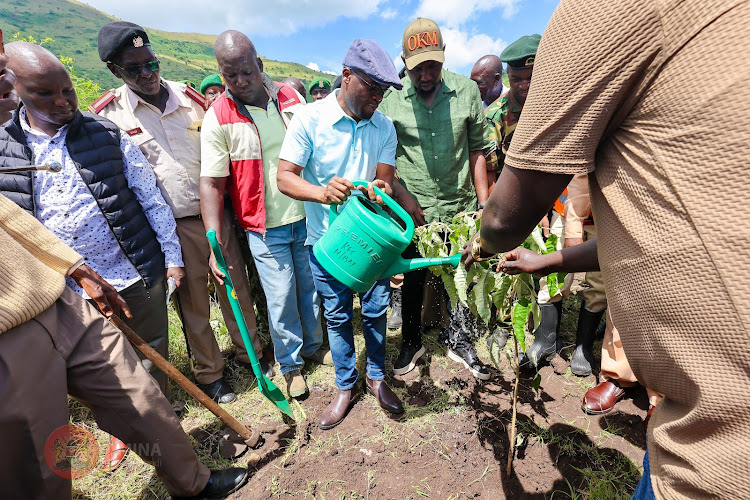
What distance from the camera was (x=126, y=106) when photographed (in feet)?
8.67

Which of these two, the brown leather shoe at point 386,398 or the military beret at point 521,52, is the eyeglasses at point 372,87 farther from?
the brown leather shoe at point 386,398

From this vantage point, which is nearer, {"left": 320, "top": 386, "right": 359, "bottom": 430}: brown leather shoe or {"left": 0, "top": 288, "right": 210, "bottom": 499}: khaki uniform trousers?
{"left": 0, "top": 288, "right": 210, "bottom": 499}: khaki uniform trousers

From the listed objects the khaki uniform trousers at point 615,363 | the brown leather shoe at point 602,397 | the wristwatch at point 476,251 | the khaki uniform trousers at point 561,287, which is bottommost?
the brown leather shoe at point 602,397

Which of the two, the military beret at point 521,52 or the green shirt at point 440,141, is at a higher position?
the military beret at point 521,52

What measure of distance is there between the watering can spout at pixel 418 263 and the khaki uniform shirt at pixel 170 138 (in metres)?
1.69

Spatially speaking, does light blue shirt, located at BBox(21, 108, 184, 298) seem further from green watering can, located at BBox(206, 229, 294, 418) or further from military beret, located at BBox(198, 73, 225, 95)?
military beret, located at BBox(198, 73, 225, 95)

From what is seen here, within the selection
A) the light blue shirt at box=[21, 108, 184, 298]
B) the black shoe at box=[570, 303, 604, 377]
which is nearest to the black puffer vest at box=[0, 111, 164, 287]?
the light blue shirt at box=[21, 108, 184, 298]

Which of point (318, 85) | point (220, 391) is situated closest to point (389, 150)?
point (220, 391)

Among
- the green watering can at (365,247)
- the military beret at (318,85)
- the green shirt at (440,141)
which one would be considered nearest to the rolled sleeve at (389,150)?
the green shirt at (440,141)

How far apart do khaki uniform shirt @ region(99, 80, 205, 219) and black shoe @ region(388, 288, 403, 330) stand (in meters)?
2.12

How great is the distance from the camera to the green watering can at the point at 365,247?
71.3 inches

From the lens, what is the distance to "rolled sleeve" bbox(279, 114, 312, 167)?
2.27m

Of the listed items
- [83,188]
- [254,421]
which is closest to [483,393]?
[254,421]

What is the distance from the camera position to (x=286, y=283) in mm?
2852
